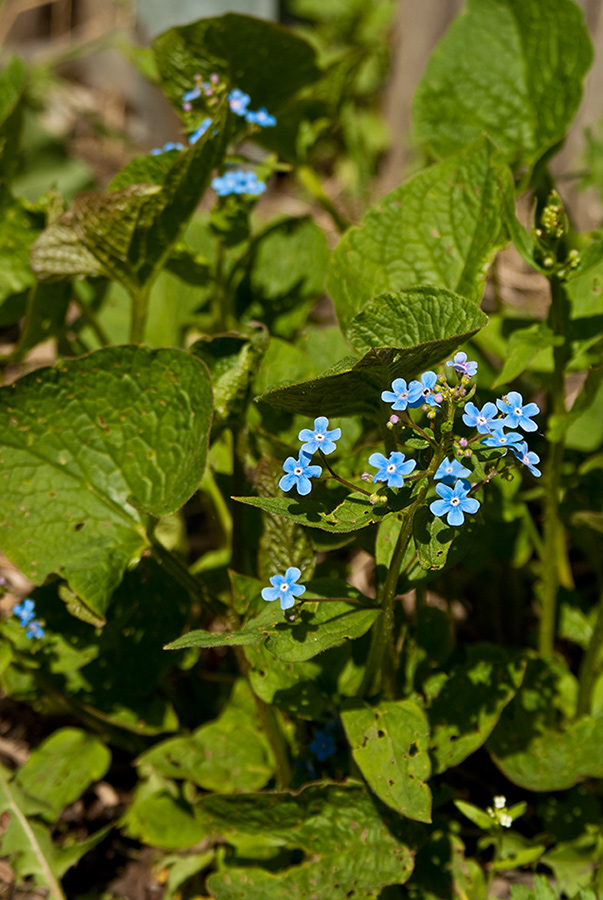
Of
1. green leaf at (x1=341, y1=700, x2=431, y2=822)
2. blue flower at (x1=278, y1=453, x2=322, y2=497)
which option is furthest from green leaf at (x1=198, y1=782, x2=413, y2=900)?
blue flower at (x1=278, y1=453, x2=322, y2=497)

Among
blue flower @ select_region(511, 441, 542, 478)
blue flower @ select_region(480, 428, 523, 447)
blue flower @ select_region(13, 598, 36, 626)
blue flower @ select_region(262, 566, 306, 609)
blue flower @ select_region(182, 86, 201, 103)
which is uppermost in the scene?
blue flower @ select_region(182, 86, 201, 103)

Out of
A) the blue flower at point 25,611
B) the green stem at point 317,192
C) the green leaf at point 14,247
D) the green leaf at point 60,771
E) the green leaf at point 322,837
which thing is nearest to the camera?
the green leaf at point 322,837

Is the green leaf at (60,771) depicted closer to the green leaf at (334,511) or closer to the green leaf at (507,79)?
the green leaf at (334,511)

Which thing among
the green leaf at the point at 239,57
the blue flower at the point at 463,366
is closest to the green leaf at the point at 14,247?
the green leaf at the point at 239,57

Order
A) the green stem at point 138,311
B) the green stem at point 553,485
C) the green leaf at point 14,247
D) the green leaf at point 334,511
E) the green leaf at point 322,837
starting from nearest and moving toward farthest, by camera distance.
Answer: the green leaf at point 334,511
the green leaf at point 322,837
the green stem at point 553,485
the green stem at point 138,311
the green leaf at point 14,247

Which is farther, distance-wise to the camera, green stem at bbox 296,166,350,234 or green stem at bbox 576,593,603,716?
green stem at bbox 296,166,350,234

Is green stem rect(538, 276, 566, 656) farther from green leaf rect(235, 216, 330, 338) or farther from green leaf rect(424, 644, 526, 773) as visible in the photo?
green leaf rect(235, 216, 330, 338)

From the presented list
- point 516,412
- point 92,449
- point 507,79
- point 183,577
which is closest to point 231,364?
point 92,449

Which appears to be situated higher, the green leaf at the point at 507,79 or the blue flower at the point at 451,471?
the green leaf at the point at 507,79
